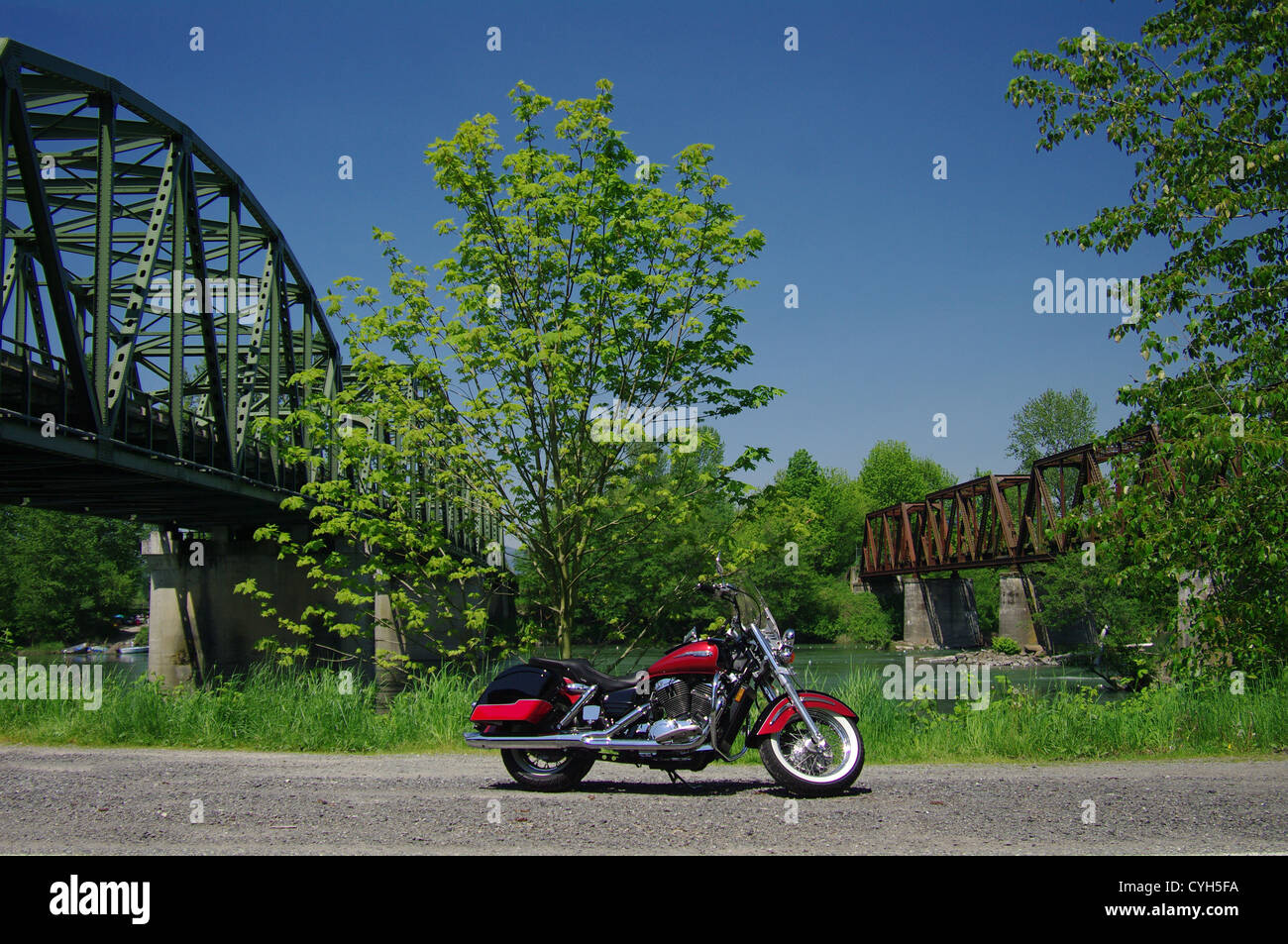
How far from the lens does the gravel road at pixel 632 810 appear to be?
544 centimetres

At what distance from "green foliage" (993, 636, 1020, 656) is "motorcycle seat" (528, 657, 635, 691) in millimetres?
53305

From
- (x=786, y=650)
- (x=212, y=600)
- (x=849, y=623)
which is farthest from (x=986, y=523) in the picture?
(x=786, y=650)

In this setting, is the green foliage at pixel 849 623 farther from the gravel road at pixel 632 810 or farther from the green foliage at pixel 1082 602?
the gravel road at pixel 632 810

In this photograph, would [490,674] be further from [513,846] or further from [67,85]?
[67,85]

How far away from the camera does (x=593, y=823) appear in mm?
6035

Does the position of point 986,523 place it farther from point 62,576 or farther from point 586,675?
point 62,576

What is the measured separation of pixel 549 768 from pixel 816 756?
196 centimetres

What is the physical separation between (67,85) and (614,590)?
61.5 feet

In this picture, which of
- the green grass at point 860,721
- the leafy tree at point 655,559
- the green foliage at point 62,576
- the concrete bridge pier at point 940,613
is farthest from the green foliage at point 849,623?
the green grass at point 860,721

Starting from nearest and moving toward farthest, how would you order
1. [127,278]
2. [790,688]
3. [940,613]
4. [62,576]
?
[790,688] → [127,278] → [940,613] → [62,576]

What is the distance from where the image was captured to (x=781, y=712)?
6.91 meters

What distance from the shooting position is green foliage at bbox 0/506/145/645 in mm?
72562
